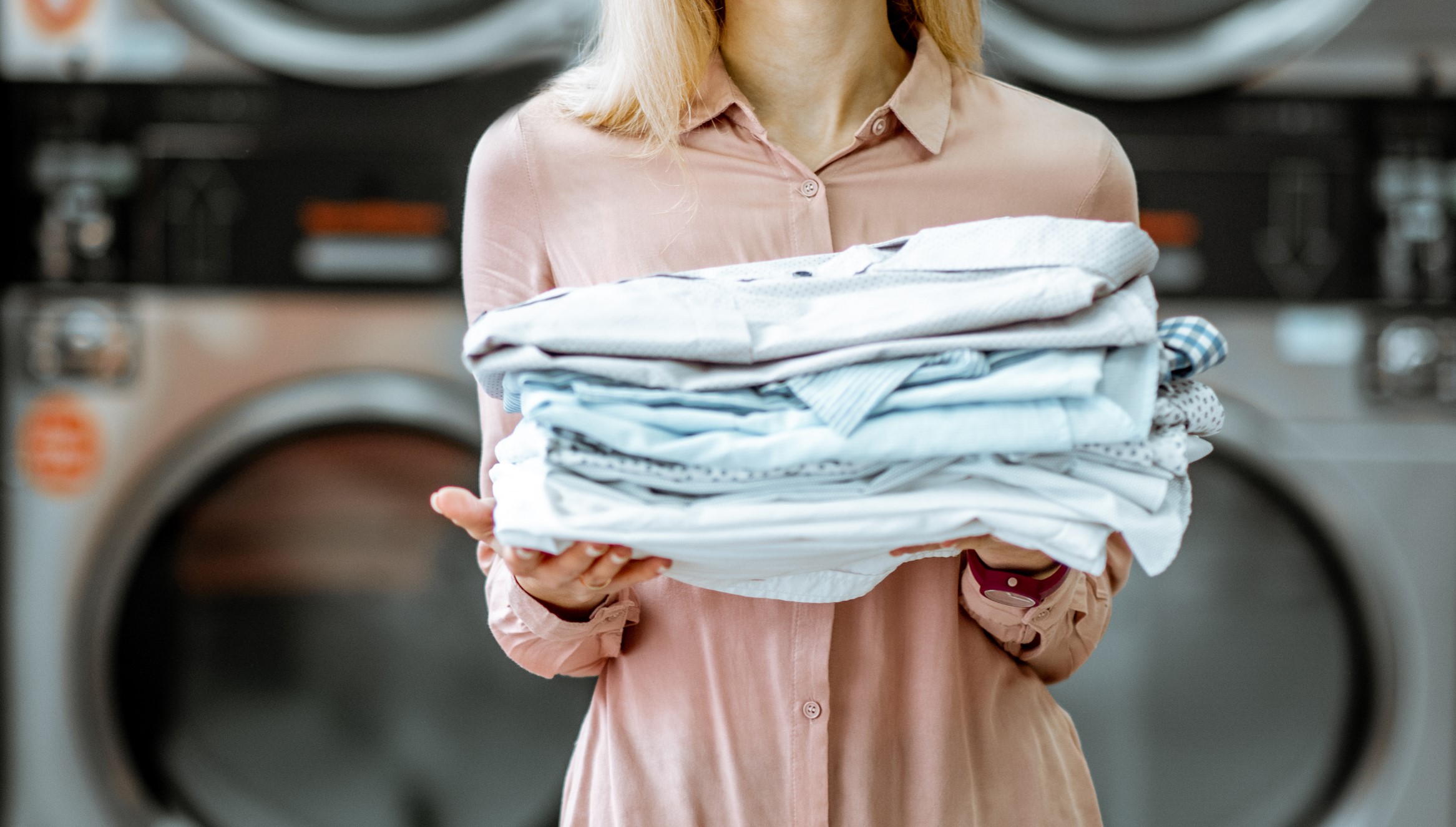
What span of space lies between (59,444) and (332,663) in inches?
14.1

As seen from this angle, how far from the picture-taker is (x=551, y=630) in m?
0.63

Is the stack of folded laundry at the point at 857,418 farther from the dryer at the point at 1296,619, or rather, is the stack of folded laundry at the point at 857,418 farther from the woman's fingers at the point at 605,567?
the dryer at the point at 1296,619

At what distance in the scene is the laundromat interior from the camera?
116cm

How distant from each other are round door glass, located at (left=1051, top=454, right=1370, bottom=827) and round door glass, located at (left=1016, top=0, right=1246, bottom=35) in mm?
436

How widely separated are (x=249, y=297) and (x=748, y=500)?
2.82ft

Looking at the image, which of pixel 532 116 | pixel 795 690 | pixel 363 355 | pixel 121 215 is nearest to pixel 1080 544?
pixel 795 690

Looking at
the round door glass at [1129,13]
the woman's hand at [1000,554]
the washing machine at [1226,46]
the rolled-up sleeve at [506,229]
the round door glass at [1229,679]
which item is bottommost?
the round door glass at [1229,679]

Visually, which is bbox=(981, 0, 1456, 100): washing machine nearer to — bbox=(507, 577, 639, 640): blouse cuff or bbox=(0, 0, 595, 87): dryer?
bbox=(0, 0, 595, 87): dryer

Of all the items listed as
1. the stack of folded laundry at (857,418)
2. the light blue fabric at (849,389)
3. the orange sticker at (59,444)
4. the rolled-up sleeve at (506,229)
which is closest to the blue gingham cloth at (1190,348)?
the stack of folded laundry at (857,418)

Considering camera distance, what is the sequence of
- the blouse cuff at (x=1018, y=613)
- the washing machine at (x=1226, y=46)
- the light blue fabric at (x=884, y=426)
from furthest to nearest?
the washing machine at (x=1226, y=46)
the blouse cuff at (x=1018, y=613)
the light blue fabric at (x=884, y=426)

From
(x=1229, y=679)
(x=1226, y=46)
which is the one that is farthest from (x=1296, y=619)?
(x=1226, y=46)

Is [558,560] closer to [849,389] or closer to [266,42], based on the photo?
[849,389]

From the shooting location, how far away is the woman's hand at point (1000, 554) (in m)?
0.53

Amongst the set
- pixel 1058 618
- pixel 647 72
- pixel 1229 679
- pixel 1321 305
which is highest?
pixel 647 72
